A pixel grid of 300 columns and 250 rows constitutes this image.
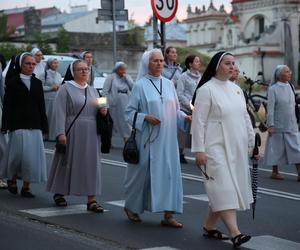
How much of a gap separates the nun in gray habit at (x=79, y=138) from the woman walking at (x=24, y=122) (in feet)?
3.65

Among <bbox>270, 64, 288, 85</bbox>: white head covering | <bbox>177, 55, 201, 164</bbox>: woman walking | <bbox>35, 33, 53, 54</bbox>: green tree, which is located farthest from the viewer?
<bbox>35, 33, 53, 54</bbox>: green tree

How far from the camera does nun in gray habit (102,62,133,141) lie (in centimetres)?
1781

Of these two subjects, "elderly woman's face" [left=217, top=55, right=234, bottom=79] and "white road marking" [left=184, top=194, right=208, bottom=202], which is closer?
"elderly woman's face" [left=217, top=55, right=234, bottom=79]

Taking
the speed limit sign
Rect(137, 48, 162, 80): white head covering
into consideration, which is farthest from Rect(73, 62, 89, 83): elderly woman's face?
the speed limit sign

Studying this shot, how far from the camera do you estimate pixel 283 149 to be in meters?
14.4

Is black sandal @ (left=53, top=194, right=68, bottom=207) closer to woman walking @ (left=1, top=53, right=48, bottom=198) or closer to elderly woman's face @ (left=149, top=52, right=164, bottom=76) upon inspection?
woman walking @ (left=1, top=53, right=48, bottom=198)

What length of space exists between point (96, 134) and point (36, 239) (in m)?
2.07

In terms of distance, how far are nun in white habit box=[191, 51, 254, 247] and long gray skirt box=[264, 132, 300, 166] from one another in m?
5.84

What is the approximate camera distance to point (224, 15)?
4587 inches

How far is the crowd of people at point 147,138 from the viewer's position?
332 inches

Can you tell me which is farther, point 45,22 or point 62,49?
point 45,22

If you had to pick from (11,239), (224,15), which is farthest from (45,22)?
(11,239)

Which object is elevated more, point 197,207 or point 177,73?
point 177,73

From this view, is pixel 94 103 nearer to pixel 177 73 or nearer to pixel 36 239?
pixel 36 239
